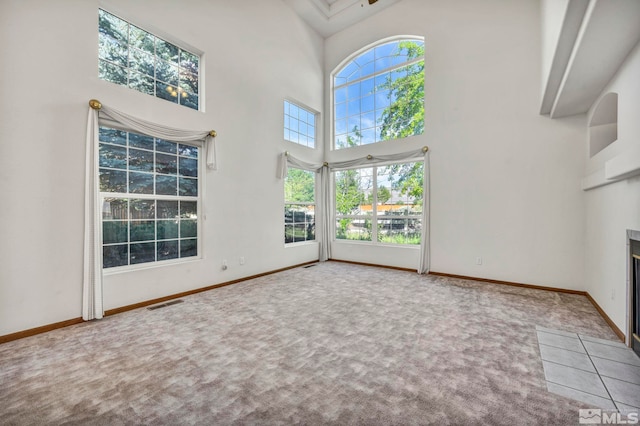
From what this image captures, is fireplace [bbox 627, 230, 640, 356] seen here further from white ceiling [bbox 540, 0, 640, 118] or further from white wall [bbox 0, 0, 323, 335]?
white wall [bbox 0, 0, 323, 335]

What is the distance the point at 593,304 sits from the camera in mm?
3439

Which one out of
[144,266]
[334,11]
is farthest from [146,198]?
[334,11]

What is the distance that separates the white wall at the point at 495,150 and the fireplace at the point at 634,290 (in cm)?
176

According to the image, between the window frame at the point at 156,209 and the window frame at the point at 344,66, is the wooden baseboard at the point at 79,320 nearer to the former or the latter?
the window frame at the point at 156,209

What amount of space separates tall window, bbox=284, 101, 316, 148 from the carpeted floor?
3579 millimetres

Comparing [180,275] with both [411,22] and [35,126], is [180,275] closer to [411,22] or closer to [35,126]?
[35,126]

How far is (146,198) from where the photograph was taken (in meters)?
3.63

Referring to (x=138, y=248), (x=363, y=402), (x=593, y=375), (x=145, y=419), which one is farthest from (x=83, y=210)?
(x=593, y=375)

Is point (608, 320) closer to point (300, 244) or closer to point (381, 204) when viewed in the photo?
point (381, 204)

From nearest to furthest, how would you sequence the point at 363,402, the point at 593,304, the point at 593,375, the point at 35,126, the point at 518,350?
the point at 363,402 → the point at 593,375 → the point at 518,350 → the point at 35,126 → the point at 593,304

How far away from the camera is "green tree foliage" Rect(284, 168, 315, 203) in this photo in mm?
5762

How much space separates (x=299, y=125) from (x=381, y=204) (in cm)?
251

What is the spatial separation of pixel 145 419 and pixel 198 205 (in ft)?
9.99

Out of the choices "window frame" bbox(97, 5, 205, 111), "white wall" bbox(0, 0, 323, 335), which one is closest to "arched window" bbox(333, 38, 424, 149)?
"white wall" bbox(0, 0, 323, 335)
